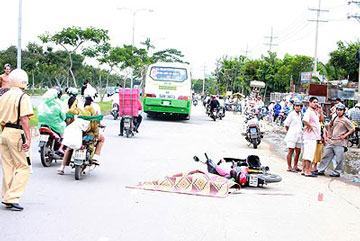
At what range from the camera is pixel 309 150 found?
1291 cm

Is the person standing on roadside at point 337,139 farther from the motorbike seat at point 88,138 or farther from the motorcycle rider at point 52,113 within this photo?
the motorcycle rider at point 52,113

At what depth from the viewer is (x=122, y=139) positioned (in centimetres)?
1914

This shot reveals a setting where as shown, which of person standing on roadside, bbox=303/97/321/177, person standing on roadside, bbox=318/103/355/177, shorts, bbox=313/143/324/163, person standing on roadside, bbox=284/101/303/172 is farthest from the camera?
person standing on roadside, bbox=284/101/303/172

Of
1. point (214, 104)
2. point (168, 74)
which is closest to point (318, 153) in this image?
point (168, 74)

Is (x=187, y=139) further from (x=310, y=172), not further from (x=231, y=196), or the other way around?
(x=231, y=196)

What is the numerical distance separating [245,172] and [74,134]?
3.25 meters

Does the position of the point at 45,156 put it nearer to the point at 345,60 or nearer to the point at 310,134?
the point at 310,134

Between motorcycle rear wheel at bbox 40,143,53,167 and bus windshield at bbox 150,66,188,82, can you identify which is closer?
motorcycle rear wheel at bbox 40,143,53,167

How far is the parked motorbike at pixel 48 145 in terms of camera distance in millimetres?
11711

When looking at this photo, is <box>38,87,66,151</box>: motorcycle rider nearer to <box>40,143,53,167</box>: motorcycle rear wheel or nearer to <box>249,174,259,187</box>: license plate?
<box>40,143,53,167</box>: motorcycle rear wheel

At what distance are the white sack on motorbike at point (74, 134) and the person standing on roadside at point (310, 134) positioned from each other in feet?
17.5

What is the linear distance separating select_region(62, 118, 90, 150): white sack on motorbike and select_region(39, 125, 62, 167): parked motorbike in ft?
4.73

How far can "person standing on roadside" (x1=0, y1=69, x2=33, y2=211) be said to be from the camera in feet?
25.1

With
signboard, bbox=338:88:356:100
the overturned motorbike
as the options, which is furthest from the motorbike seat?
signboard, bbox=338:88:356:100
